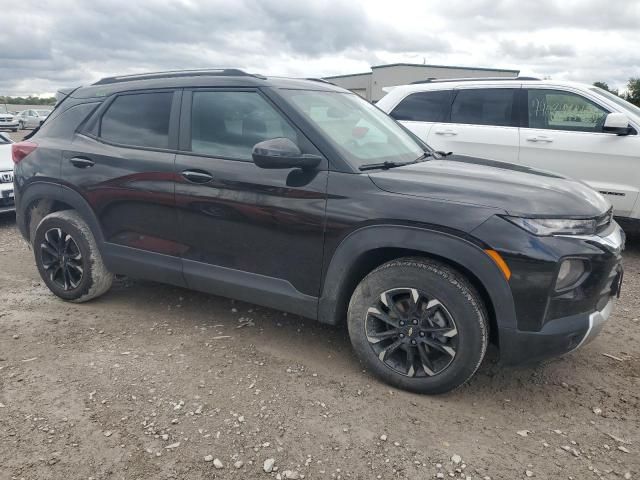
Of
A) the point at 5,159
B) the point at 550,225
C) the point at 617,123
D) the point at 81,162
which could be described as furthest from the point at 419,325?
the point at 5,159

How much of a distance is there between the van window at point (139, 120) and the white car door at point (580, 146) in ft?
13.8

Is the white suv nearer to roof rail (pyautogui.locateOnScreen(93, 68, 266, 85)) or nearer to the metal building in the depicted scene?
roof rail (pyautogui.locateOnScreen(93, 68, 266, 85))

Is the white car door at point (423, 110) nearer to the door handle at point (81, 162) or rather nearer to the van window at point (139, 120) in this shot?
the van window at point (139, 120)

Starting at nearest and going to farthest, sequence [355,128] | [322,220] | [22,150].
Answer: [322,220]
[355,128]
[22,150]

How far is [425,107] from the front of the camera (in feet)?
21.2

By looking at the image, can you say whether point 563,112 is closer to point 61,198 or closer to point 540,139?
point 540,139

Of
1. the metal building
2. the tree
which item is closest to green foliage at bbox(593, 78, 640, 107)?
the tree

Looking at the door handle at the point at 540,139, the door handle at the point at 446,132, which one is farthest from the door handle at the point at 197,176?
the door handle at the point at 540,139

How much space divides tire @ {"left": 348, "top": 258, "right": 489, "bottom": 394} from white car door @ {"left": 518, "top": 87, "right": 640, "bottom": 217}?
12.4 feet

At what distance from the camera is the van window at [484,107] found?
598 centimetres

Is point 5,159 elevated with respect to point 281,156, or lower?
lower

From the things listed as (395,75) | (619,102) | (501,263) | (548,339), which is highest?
(395,75)

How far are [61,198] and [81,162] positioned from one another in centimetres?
37

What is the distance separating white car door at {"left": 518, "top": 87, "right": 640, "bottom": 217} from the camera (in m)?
5.32
